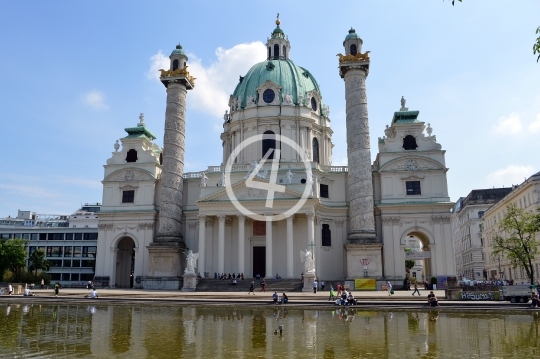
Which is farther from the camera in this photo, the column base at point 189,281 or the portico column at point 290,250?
the portico column at point 290,250

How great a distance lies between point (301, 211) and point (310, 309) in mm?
19138

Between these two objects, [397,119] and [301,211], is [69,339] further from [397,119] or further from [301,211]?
[397,119]

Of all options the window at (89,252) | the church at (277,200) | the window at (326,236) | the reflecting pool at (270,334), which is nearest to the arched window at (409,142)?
the church at (277,200)

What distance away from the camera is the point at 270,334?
16062 mm

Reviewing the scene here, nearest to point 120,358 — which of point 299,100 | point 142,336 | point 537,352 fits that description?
point 142,336

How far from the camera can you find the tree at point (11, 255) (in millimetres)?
54312

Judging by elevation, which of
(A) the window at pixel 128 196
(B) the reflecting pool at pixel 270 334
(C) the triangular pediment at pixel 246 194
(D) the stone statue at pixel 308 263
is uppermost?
(A) the window at pixel 128 196

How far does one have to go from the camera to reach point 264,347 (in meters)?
13.4

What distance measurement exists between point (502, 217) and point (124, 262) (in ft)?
167

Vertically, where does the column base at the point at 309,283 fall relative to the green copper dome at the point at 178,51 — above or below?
below

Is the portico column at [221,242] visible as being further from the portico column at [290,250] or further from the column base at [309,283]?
the column base at [309,283]

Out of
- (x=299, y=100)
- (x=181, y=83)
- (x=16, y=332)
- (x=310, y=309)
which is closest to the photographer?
(x=16, y=332)

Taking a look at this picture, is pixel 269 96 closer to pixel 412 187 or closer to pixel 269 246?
pixel 412 187

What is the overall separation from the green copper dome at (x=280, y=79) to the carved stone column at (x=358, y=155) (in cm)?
1101
